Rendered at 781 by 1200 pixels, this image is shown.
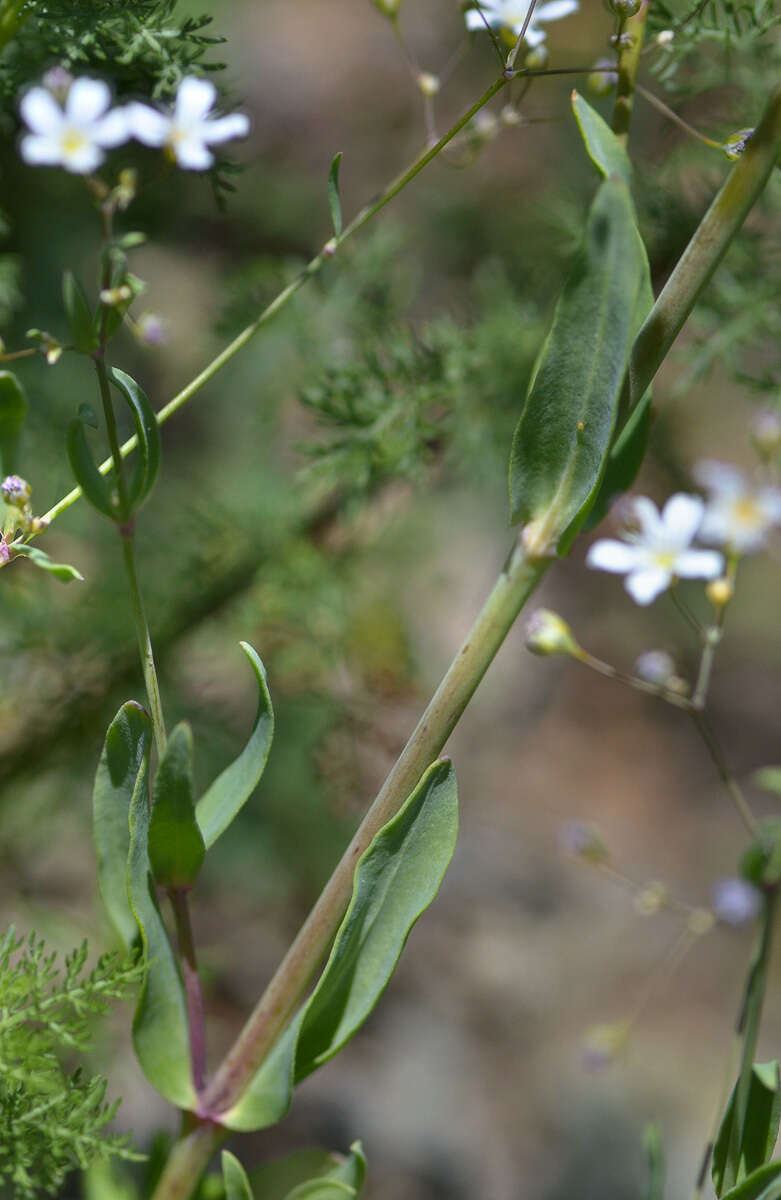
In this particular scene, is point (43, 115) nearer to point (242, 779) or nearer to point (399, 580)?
point (242, 779)

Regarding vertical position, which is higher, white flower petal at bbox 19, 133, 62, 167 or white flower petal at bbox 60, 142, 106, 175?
white flower petal at bbox 19, 133, 62, 167

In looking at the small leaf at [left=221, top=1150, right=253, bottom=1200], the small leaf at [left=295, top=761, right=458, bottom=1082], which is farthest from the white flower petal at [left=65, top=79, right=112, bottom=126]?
the small leaf at [left=221, top=1150, right=253, bottom=1200]

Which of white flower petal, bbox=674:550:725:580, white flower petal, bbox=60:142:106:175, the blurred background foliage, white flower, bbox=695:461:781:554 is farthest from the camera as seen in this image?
the blurred background foliage

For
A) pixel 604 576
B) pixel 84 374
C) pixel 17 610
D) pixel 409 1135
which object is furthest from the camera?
Answer: pixel 604 576

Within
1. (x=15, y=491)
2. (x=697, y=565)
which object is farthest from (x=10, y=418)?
(x=697, y=565)

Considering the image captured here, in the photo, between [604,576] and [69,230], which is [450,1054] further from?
[69,230]

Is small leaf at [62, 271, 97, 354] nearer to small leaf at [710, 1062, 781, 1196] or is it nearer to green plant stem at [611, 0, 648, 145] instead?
green plant stem at [611, 0, 648, 145]

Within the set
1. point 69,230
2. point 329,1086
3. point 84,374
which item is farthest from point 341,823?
point 69,230
